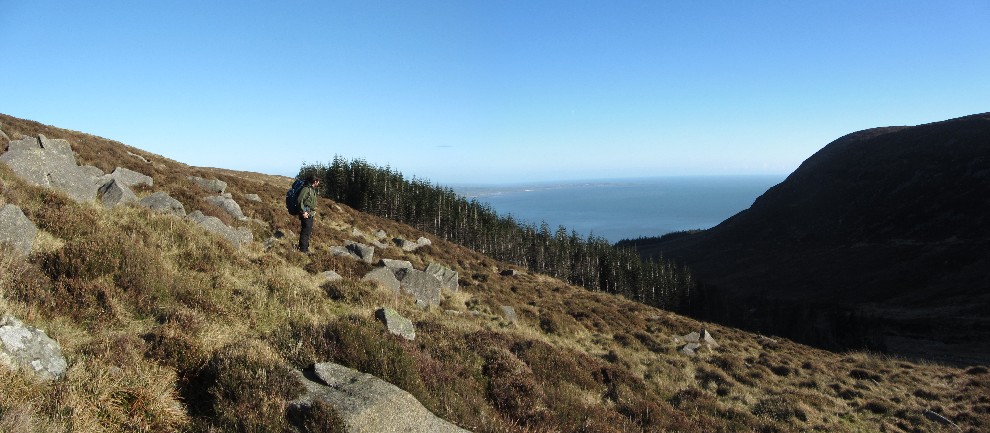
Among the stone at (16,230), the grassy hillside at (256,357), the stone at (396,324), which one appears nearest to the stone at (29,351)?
the grassy hillside at (256,357)

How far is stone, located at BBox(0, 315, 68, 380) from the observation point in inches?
186

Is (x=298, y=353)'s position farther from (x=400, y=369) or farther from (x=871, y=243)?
(x=871, y=243)

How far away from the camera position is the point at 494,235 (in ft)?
259

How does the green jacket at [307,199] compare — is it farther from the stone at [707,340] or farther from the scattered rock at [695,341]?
the stone at [707,340]

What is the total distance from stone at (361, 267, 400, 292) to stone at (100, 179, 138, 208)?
289 inches

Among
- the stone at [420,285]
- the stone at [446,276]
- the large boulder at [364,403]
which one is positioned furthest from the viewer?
the stone at [446,276]

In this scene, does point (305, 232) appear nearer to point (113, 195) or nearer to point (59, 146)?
point (113, 195)

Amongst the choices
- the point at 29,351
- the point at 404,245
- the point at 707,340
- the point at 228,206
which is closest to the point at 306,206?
the point at 228,206

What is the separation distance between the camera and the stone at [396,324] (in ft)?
28.1

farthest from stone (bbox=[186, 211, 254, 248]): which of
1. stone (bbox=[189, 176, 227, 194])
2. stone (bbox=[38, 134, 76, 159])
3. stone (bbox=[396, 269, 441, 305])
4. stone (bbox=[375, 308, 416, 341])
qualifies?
stone (bbox=[189, 176, 227, 194])

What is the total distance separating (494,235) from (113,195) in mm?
66628

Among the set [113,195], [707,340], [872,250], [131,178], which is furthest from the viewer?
[872,250]

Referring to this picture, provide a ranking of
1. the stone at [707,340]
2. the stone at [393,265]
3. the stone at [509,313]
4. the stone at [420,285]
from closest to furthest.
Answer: the stone at [420,285] < the stone at [393,265] < the stone at [509,313] < the stone at [707,340]

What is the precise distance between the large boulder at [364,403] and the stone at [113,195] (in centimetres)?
1132
